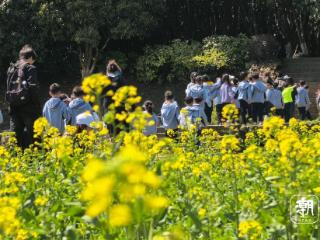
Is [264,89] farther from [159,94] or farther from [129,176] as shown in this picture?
[129,176]

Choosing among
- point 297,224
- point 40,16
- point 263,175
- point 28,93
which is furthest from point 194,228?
point 40,16

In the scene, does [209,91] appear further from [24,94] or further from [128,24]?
[128,24]

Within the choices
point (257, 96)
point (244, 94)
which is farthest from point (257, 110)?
point (244, 94)

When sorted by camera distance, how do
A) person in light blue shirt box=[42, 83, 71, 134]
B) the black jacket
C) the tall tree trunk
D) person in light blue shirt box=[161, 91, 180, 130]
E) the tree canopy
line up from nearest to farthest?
1. the black jacket
2. person in light blue shirt box=[42, 83, 71, 134]
3. person in light blue shirt box=[161, 91, 180, 130]
4. the tree canopy
5. the tall tree trunk

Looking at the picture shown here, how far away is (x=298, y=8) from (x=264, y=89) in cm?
1257

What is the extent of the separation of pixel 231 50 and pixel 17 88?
18.0m

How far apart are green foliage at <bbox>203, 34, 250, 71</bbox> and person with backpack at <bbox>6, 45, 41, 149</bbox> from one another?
56.1 feet

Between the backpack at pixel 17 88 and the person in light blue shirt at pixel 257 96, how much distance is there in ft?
26.9

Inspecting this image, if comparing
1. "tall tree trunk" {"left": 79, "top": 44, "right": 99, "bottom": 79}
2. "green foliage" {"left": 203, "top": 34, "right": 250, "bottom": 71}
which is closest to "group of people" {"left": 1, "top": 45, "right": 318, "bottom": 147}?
"green foliage" {"left": 203, "top": 34, "right": 250, "bottom": 71}

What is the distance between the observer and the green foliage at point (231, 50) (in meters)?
27.2

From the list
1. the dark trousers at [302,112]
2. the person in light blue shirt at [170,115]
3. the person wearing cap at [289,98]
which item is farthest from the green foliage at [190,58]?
the person in light blue shirt at [170,115]

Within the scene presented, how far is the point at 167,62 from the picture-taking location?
28656 millimetres

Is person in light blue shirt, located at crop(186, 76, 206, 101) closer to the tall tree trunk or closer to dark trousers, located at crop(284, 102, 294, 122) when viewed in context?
dark trousers, located at crop(284, 102, 294, 122)

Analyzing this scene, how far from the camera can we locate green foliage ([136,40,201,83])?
2802 cm
